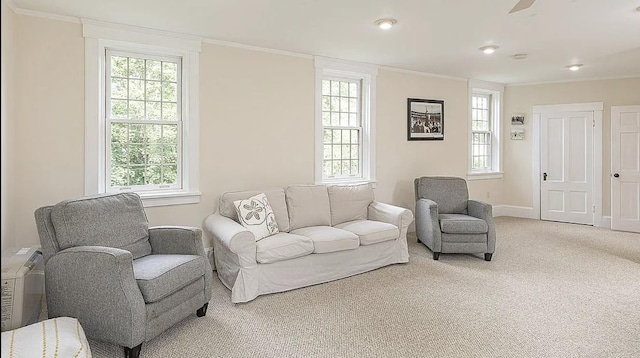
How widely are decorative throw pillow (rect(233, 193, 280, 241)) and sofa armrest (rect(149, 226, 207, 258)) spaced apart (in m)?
0.68

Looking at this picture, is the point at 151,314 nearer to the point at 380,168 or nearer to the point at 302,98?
the point at 302,98

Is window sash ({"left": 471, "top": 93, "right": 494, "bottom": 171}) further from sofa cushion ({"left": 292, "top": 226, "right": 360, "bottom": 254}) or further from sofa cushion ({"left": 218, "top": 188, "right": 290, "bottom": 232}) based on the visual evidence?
sofa cushion ({"left": 218, "top": 188, "right": 290, "bottom": 232})

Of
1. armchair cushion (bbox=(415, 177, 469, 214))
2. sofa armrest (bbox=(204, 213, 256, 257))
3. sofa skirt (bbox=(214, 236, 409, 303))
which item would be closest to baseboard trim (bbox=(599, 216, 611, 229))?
armchair cushion (bbox=(415, 177, 469, 214))

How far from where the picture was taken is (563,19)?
11.9 ft

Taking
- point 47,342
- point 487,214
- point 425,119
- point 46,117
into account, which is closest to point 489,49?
point 425,119

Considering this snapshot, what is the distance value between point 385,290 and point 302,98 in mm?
2431

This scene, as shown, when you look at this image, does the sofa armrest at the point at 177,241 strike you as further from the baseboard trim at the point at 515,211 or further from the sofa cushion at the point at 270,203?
the baseboard trim at the point at 515,211

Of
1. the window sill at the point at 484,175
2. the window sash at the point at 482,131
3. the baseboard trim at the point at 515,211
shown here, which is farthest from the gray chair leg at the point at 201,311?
the baseboard trim at the point at 515,211

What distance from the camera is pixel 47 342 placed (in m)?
2.17

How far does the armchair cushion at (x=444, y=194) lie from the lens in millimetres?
5277

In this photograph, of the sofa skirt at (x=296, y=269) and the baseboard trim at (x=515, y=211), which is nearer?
the sofa skirt at (x=296, y=269)

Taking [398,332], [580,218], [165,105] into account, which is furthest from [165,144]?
[580,218]

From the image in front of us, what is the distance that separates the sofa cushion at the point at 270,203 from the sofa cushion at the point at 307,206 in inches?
3.1

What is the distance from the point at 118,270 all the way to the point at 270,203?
1.87 meters
